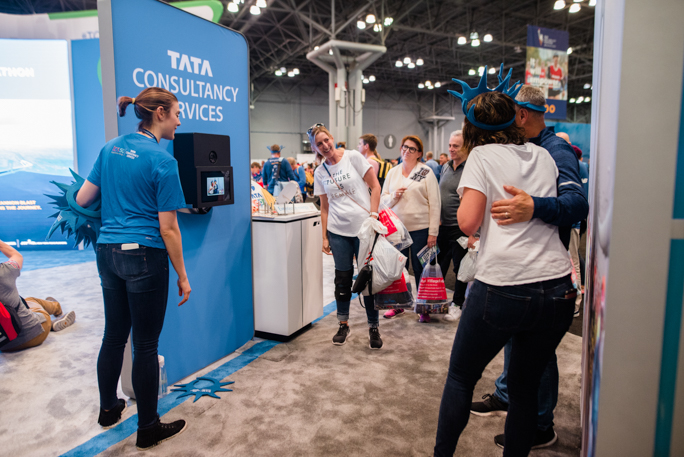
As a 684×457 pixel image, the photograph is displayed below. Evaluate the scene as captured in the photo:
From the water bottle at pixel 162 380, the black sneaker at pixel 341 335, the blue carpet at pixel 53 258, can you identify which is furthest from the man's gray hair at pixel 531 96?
the blue carpet at pixel 53 258

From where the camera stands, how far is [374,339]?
117 inches

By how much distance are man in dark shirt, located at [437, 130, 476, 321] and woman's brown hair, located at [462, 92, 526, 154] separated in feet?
6.60

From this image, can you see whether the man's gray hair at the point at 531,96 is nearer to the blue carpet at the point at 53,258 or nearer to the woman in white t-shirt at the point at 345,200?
the woman in white t-shirt at the point at 345,200

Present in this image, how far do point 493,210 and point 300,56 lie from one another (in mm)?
17735

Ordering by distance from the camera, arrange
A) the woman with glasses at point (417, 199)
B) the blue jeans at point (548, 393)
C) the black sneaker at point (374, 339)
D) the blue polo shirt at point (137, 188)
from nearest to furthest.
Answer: the blue polo shirt at point (137, 188)
the blue jeans at point (548, 393)
the black sneaker at point (374, 339)
the woman with glasses at point (417, 199)

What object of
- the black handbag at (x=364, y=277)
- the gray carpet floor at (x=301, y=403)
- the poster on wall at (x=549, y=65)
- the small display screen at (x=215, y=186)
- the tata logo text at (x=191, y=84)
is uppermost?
the poster on wall at (x=549, y=65)

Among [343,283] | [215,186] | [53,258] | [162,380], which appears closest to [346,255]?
[343,283]

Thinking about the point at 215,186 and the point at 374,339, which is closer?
the point at 215,186

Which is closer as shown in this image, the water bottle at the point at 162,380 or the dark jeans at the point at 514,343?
the dark jeans at the point at 514,343

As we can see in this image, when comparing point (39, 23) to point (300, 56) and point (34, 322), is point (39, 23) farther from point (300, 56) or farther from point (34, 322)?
point (300, 56)

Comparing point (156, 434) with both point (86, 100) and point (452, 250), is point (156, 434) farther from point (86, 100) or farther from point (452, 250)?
point (86, 100)

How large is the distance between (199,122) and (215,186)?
404 mm

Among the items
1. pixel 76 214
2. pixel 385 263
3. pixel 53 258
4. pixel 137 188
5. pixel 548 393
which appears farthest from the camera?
pixel 53 258

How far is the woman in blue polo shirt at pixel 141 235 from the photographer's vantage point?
5.71 feet
